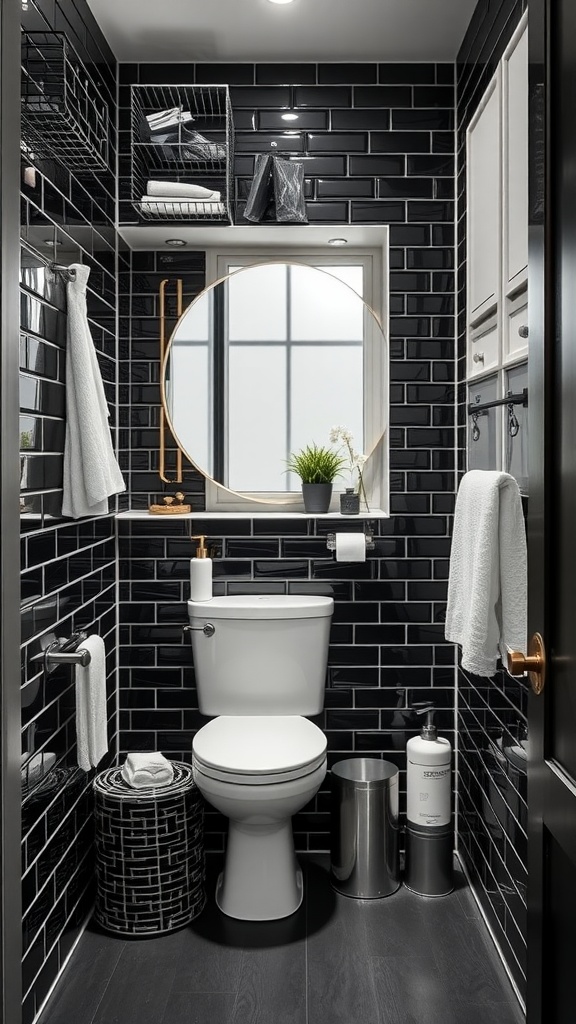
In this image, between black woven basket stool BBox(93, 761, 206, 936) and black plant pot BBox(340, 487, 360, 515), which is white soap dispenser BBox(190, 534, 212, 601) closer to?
black plant pot BBox(340, 487, 360, 515)

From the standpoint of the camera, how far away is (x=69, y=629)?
83.7 inches

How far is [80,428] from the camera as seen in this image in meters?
2.06

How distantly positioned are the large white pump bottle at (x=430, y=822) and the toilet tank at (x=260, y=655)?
1.27ft

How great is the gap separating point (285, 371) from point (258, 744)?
127 cm

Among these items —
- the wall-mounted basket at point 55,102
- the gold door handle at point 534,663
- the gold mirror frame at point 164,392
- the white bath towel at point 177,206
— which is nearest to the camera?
the gold door handle at point 534,663

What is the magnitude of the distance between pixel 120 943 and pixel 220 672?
2.64 ft

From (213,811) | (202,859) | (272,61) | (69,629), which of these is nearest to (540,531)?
(69,629)

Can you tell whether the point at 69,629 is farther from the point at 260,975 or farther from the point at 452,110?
the point at 452,110

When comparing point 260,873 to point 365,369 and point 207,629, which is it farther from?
point 365,369

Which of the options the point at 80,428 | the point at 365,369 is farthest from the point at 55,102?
the point at 365,369

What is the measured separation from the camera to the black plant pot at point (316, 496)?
2.74 metres

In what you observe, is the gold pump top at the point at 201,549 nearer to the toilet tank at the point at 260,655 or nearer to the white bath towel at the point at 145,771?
the toilet tank at the point at 260,655

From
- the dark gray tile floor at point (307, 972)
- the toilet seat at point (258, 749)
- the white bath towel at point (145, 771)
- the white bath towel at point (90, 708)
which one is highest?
the white bath towel at point (90, 708)

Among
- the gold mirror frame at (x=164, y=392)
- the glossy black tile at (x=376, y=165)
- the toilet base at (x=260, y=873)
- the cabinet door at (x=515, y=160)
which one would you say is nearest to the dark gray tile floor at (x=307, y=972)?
the toilet base at (x=260, y=873)
